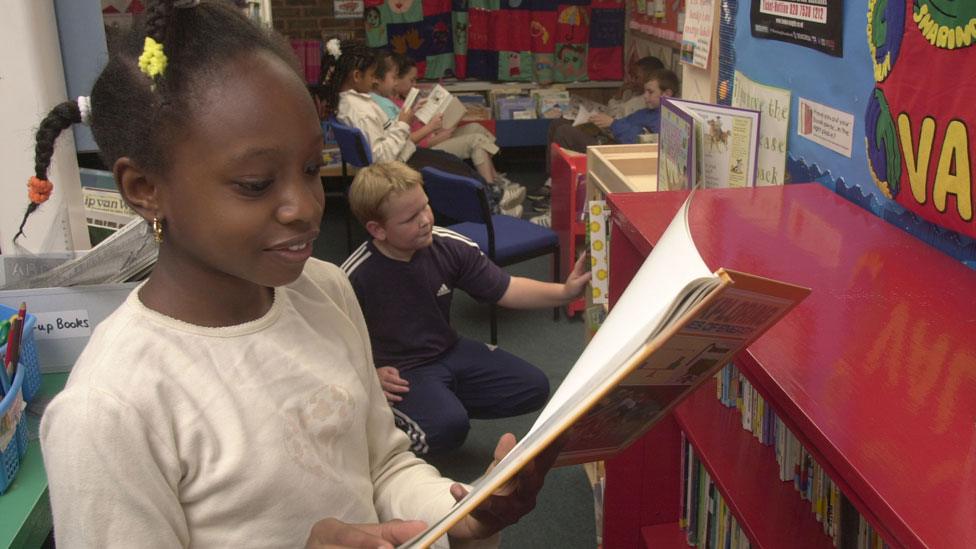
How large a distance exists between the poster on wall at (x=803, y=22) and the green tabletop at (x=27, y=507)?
4.79 ft

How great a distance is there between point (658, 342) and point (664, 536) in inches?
52.3

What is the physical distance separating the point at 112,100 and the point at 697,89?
1535mm

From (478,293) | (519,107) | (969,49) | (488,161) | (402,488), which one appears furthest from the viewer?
(519,107)

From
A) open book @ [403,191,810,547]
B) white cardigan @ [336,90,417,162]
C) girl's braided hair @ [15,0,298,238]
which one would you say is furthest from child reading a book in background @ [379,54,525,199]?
open book @ [403,191,810,547]

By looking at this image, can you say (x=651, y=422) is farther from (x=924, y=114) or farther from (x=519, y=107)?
(x=519, y=107)

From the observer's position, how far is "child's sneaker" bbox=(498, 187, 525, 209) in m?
5.25

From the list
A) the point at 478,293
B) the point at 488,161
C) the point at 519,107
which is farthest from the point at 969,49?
the point at 519,107

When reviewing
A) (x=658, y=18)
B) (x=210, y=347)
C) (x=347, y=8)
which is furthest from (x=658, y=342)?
(x=347, y=8)

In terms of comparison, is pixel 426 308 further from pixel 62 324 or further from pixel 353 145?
pixel 353 145

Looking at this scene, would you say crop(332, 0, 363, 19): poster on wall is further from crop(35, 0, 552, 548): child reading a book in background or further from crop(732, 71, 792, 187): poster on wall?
crop(35, 0, 552, 548): child reading a book in background

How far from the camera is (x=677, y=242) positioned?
2.35 ft

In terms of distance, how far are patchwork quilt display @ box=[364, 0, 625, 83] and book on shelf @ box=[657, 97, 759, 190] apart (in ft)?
15.5

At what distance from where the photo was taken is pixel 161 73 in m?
0.89

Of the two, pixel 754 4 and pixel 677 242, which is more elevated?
pixel 754 4
